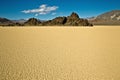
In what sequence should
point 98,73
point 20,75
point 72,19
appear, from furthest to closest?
point 72,19, point 98,73, point 20,75

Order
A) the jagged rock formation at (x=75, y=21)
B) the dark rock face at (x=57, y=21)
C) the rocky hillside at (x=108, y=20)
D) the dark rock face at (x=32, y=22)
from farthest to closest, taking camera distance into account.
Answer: the rocky hillside at (x=108, y=20) → the dark rock face at (x=32, y=22) → the dark rock face at (x=57, y=21) → the jagged rock formation at (x=75, y=21)

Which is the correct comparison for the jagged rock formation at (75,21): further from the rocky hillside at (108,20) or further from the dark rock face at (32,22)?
the rocky hillside at (108,20)

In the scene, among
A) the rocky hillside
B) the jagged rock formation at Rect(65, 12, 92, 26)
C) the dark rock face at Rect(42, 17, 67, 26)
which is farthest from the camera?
the rocky hillside

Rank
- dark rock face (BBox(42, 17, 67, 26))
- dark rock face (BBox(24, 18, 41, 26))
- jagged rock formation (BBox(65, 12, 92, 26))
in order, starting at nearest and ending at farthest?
1. jagged rock formation (BBox(65, 12, 92, 26))
2. dark rock face (BBox(42, 17, 67, 26))
3. dark rock face (BBox(24, 18, 41, 26))

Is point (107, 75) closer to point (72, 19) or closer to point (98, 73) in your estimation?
point (98, 73)

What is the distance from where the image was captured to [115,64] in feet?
18.9

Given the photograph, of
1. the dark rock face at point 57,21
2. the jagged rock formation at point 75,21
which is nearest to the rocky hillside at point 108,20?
the jagged rock formation at point 75,21

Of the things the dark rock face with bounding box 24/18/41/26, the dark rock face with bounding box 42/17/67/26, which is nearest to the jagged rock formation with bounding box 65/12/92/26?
the dark rock face with bounding box 42/17/67/26

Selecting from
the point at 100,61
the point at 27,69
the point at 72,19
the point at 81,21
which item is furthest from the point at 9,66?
the point at 72,19

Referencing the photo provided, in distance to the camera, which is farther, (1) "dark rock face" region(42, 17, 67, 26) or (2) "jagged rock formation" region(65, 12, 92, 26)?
(1) "dark rock face" region(42, 17, 67, 26)

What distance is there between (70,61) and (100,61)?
1138 millimetres

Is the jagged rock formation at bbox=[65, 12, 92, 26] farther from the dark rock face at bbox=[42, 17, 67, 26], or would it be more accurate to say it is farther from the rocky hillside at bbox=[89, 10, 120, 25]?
the rocky hillside at bbox=[89, 10, 120, 25]

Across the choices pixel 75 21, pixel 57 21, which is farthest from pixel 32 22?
pixel 75 21

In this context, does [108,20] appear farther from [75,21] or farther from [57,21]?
[75,21]
